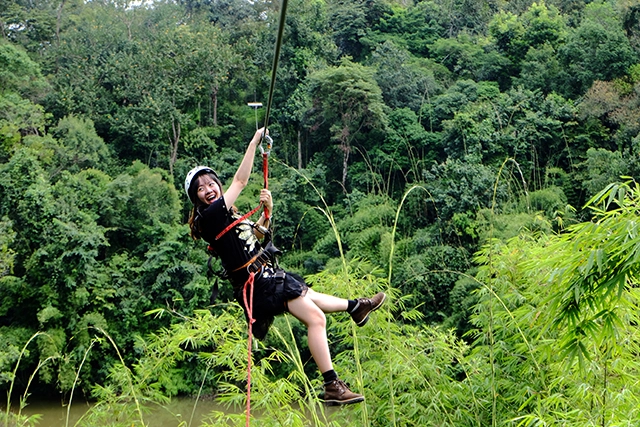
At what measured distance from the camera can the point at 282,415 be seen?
3.51 meters

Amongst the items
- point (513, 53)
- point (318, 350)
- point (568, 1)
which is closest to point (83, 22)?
point (513, 53)

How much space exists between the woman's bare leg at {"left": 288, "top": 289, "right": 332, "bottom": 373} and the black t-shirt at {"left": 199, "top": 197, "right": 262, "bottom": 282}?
0.19 m

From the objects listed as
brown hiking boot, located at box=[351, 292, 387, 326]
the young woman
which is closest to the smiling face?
the young woman

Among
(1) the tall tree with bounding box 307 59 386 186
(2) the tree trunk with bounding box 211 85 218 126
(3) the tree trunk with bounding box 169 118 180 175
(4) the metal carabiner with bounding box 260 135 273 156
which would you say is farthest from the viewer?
(2) the tree trunk with bounding box 211 85 218 126

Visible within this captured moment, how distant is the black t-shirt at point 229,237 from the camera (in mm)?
2168

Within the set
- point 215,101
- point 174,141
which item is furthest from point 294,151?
point 174,141

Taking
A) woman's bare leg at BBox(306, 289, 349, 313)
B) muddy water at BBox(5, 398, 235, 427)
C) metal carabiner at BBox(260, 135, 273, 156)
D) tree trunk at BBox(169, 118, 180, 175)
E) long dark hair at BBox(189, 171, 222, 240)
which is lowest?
muddy water at BBox(5, 398, 235, 427)

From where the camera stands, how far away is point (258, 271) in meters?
2.25

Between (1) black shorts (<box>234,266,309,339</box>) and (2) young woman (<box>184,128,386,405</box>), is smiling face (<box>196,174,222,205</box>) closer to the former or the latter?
(2) young woman (<box>184,128,386,405</box>)

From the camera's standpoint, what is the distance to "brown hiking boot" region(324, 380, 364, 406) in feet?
7.08

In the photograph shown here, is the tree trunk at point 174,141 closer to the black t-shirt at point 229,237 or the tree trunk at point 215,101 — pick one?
the tree trunk at point 215,101

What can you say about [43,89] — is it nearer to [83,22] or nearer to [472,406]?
[83,22]

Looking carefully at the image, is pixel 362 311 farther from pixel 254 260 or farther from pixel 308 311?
pixel 254 260

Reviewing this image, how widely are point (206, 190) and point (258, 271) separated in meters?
0.28
